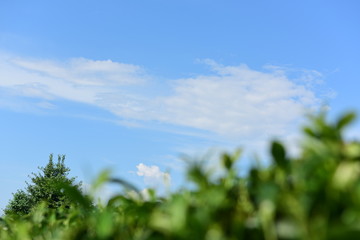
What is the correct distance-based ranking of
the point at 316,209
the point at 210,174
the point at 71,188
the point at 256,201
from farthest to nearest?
the point at 71,188
the point at 210,174
the point at 256,201
the point at 316,209

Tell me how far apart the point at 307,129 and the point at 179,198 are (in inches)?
18.9

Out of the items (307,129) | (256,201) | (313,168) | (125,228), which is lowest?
(125,228)

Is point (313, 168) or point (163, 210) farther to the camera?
point (163, 210)

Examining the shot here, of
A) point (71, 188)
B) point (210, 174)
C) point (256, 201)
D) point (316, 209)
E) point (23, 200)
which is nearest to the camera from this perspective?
point (316, 209)

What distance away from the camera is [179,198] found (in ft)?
4.07

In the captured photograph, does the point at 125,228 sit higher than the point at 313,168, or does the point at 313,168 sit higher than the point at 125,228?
the point at 313,168

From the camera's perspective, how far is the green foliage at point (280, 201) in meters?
1.15

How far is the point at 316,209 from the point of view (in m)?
1.21

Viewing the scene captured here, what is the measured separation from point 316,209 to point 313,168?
137 mm

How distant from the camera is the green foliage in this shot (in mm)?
1149

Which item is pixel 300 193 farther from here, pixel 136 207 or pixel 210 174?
pixel 136 207

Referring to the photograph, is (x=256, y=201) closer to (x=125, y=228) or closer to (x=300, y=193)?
(x=300, y=193)

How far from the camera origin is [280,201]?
1229 mm

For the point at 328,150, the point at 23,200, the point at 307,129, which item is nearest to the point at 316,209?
the point at 328,150
